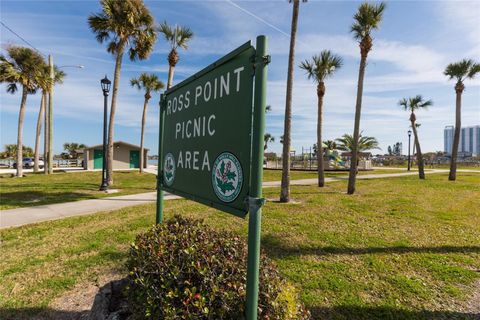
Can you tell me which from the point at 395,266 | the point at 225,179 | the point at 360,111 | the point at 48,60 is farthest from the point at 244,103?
the point at 48,60

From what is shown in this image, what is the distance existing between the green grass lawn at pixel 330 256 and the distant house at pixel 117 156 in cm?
2750

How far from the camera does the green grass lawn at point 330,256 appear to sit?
3449 millimetres

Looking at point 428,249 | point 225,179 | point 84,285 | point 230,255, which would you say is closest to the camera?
point 225,179

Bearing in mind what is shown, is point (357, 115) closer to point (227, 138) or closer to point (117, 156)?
point (227, 138)

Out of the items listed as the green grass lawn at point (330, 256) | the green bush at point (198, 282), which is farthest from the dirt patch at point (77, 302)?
the green bush at point (198, 282)

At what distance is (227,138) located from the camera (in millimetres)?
1851

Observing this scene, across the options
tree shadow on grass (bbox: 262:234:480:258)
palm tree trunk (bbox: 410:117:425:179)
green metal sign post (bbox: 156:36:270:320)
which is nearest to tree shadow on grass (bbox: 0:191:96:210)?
tree shadow on grass (bbox: 262:234:480:258)

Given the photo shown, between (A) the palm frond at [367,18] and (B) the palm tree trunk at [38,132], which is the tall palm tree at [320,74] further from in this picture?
(B) the palm tree trunk at [38,132]

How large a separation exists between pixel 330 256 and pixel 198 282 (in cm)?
359

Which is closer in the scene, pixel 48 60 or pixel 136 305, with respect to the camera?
pixel 136 305

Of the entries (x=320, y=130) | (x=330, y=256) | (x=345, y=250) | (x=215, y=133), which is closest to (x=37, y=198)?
(x=330, y=256)

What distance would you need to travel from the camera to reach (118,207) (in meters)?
9.29

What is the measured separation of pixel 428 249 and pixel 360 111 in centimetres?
867

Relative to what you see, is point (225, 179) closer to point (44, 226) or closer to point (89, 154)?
point (44, 226)
